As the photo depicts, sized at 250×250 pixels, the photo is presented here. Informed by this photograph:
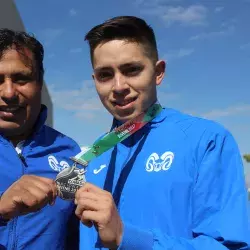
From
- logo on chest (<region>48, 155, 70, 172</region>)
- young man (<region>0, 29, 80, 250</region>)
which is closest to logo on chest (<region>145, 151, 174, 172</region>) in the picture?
young man (<region>0, 29, 80, 250</region>)

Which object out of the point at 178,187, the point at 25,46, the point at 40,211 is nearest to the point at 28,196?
the point at 178,187

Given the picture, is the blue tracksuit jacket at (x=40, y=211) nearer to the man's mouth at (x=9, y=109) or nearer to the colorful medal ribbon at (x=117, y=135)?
the man's mouth at (x=9, y=109)

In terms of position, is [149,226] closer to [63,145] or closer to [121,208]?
[121,208]

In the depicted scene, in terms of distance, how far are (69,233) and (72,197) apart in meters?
0.99

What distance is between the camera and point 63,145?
282 centimetres

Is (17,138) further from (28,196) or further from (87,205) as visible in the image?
(87,205)

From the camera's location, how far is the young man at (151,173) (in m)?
1.55

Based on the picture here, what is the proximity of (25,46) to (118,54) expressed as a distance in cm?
93

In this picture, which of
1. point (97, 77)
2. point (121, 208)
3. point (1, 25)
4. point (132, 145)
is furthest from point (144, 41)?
point (1, 25)

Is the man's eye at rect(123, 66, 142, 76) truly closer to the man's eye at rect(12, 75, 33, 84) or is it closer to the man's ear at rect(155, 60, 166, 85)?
the man's ear at rect(155, 60, 166, 85)

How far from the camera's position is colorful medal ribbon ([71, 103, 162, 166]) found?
1836 mm

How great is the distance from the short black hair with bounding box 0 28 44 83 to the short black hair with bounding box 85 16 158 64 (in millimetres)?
566

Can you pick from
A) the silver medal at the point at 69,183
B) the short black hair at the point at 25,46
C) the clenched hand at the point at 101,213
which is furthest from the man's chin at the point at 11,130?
the clenched hand at the point at 101,213

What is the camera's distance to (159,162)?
1908mm
